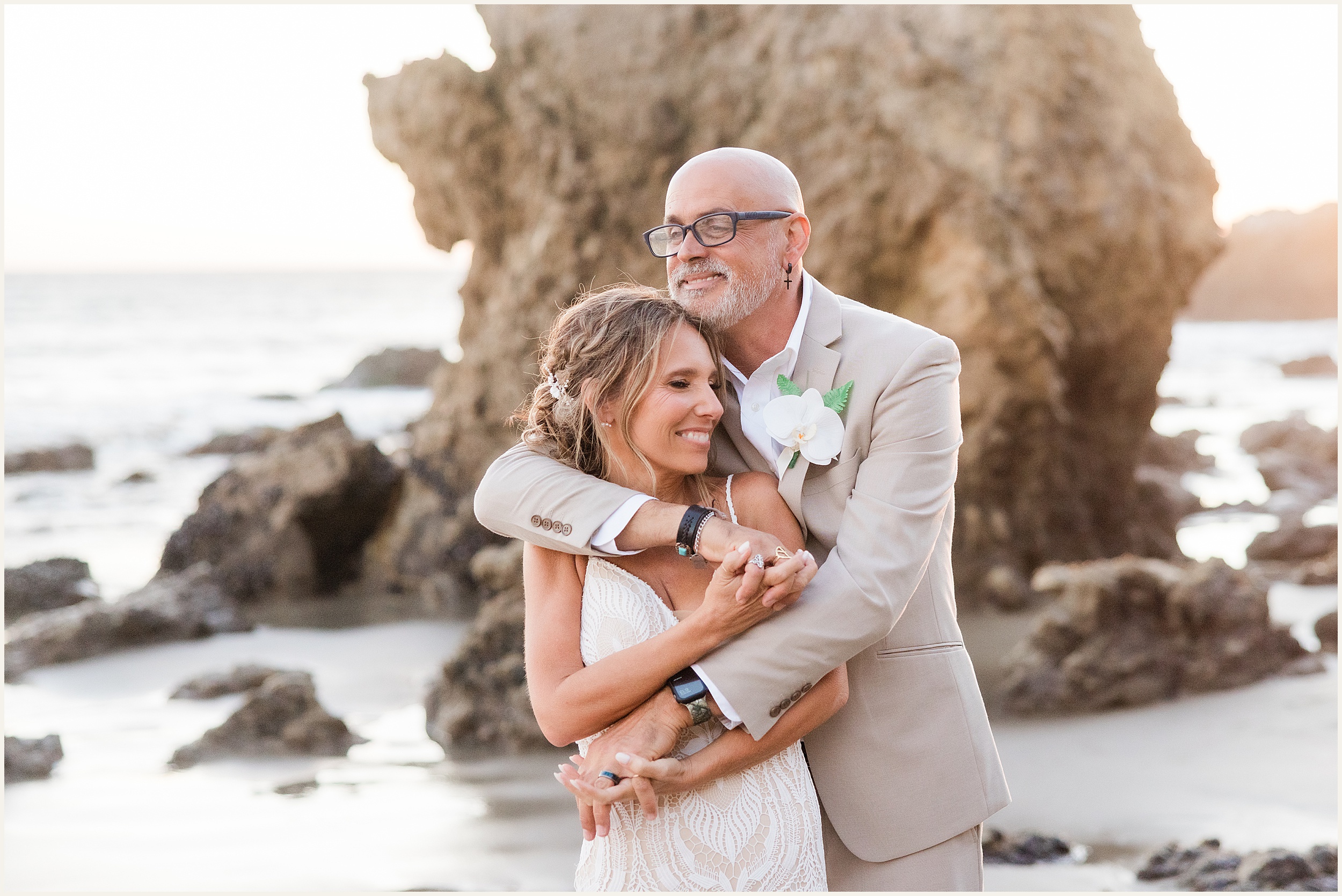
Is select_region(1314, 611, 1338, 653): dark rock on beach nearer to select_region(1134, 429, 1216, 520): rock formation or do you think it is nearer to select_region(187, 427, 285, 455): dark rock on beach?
select_region(1134, 429, 1216, 520): rock formation

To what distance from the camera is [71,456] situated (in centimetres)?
1961

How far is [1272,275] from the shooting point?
55938mm

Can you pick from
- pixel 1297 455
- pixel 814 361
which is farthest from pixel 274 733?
pixel 1297 455

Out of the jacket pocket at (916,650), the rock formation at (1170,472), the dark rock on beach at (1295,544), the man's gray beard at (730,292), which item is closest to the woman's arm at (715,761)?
the jacket pocket at (916,650)

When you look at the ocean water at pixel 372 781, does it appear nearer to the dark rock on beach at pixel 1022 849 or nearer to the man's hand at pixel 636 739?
the dark rock on beach at pixel 1022 849

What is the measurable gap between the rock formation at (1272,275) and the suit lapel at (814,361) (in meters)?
55.4

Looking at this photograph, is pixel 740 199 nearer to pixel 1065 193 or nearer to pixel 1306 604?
pixel 1065 193

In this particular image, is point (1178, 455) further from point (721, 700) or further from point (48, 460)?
point (48, 460)

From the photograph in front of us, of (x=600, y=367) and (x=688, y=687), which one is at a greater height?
(x=600, y=367)

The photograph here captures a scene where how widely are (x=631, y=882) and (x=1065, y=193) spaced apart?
A: 6656 mm

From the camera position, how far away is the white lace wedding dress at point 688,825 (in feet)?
8.27

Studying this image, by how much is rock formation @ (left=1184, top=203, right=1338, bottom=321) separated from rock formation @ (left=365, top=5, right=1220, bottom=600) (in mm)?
49019

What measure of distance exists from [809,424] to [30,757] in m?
5.51

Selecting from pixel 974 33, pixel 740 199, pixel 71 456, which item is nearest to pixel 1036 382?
pixel 974 33
